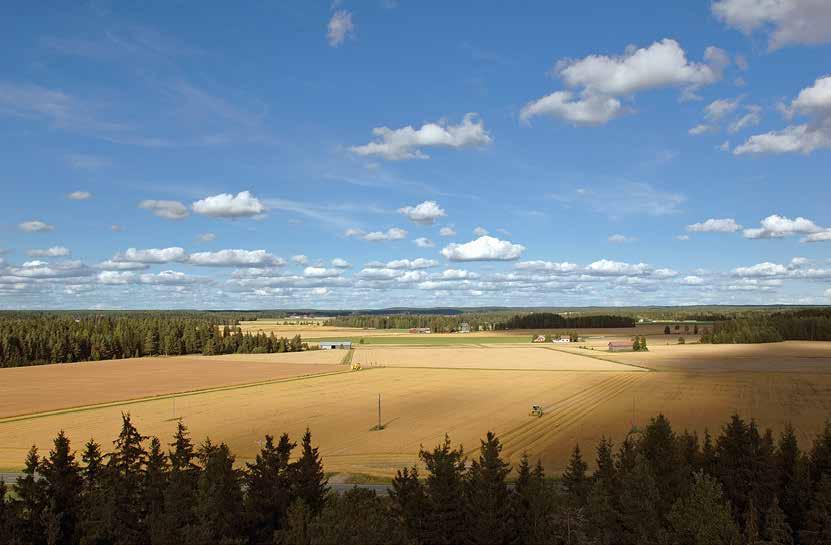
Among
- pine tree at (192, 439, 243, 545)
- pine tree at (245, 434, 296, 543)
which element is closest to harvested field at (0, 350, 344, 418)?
pine tree at (192, 439, 243, 545)

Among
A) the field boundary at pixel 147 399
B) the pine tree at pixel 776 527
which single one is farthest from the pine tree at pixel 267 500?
the field boundary at pixel 147 399

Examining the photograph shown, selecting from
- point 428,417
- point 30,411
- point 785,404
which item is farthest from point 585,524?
point 30,411

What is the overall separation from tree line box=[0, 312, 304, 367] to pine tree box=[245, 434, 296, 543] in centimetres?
14676

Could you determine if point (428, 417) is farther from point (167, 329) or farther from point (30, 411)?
point (167, 329)

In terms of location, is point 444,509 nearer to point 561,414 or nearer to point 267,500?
point 267,500

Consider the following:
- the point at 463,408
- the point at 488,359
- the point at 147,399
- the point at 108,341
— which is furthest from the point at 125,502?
the point at 108,341

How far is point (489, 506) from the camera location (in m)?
29.5

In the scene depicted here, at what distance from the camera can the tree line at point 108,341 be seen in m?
155

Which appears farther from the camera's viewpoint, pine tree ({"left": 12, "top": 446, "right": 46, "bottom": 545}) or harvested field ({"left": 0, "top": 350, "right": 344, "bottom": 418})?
harvested field ({"left": 0, "top": 350, "right": 344, "bottom": 418})

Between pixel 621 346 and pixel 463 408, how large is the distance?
4577 inches

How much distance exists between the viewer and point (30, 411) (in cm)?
7981

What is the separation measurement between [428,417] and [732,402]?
4005 centimetres

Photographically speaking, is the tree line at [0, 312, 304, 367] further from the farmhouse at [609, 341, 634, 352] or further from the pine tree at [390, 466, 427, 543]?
the pine tree at [390, 466, 427, 543]

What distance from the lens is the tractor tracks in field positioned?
6070 centimetres
